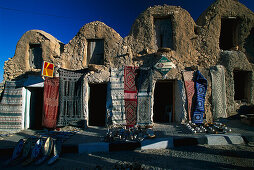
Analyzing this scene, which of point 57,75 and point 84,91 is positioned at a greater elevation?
point 57,75

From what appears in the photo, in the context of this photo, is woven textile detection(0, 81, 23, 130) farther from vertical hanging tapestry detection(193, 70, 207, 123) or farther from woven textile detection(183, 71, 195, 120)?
vertical hanging tapestry detection(193, 70, 207, 123)

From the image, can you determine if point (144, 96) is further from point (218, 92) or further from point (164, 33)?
point (218, 92)

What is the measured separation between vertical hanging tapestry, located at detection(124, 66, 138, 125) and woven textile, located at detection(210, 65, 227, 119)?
3.86 meters

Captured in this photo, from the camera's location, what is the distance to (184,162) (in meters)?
2.78

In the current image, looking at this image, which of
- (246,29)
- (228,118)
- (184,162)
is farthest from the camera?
(246,29)

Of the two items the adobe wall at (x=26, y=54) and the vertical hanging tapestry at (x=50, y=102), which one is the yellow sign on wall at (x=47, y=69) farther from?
the adobe wall at (x=26, y=54)

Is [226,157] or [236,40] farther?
[236,40]

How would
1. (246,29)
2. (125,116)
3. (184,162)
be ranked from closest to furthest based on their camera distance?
1. (184,162)
2. (125,116)
3. (246,29)

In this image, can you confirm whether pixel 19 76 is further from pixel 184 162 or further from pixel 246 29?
pixel 246 29

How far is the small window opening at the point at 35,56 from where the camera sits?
643 cm

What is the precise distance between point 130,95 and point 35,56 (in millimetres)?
5697

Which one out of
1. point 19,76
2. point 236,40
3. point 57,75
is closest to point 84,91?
point 57,75

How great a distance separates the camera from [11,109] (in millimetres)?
5531

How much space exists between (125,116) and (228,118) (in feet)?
16.8
